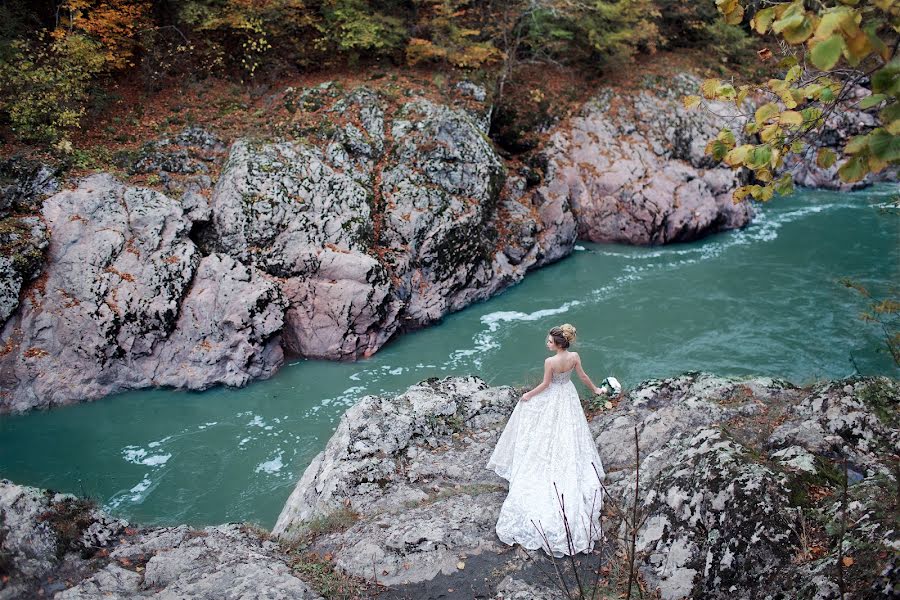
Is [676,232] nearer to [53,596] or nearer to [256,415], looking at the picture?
[256,415]

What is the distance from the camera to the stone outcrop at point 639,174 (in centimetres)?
1664

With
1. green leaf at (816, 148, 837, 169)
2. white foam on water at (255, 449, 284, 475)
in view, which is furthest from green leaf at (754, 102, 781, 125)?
white foam on water at (255, 449, 284, 475)

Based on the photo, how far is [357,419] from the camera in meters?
7.35

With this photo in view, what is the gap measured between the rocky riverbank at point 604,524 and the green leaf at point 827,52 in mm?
2868

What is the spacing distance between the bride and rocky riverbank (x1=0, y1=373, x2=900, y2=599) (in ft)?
0.75

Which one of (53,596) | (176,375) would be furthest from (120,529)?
(176,375)

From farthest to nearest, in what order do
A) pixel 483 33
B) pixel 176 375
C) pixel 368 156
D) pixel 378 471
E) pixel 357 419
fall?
1. pixel 483 33
2. pixel 368 156
3. pixel 176 375
4. pixel 357 419
5. pixel 378 471

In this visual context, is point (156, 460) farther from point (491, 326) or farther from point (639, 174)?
point (639, 174)

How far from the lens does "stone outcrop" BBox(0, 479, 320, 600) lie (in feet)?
14.9

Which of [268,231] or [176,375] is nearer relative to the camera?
[176,375]

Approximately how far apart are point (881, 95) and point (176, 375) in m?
11.3

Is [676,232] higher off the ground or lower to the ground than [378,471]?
higher

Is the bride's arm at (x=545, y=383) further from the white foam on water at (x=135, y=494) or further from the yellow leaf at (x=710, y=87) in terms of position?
the white foam on water at (x=135, y=494)

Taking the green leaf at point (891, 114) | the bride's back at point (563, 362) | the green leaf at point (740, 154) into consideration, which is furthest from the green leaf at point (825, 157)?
the bride's back at point (563, 362)
